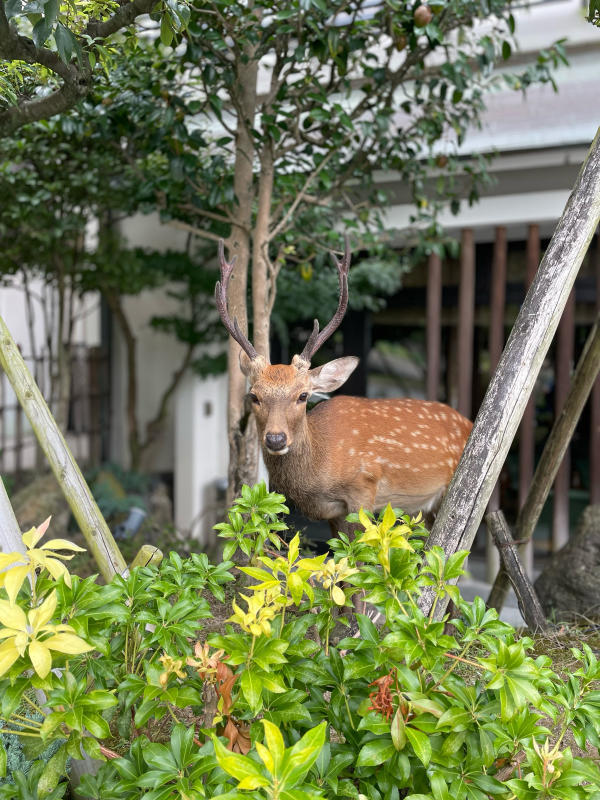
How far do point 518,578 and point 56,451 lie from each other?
201 cm

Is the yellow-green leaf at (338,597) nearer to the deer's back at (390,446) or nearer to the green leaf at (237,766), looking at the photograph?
the green leaf at (237,766)

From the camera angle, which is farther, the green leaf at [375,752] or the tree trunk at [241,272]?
the tree trunk at [241,272]

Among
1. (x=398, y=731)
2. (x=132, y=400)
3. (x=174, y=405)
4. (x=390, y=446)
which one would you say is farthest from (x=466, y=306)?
(x=398, y=731)

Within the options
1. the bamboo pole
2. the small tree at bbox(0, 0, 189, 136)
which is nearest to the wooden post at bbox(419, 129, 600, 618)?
the bamboo pole

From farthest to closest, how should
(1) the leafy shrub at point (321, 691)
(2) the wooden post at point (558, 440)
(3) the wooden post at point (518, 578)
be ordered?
1. (3) the wooden post at point (518, 578)
2. (2) the wooden post at point (558, 440)
3. (1) the leafy shrub at point (321, 691)

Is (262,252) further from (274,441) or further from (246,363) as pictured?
(274,441)

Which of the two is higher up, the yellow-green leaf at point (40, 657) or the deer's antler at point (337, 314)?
the deer's antler at point (337, 314)

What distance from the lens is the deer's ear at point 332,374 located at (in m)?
2.46

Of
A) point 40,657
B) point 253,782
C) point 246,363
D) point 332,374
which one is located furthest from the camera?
point 332,374

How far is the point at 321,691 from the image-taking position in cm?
161

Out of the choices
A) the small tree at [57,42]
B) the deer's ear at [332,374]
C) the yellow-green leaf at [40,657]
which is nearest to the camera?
the yellow-green leaf at [40,657]

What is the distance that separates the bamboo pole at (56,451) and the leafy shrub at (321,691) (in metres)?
0.74

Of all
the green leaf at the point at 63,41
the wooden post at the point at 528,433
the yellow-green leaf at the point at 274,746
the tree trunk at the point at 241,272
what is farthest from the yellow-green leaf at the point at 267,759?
the wooden post at the point at 528,433

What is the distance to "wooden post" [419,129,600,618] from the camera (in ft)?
7.03
